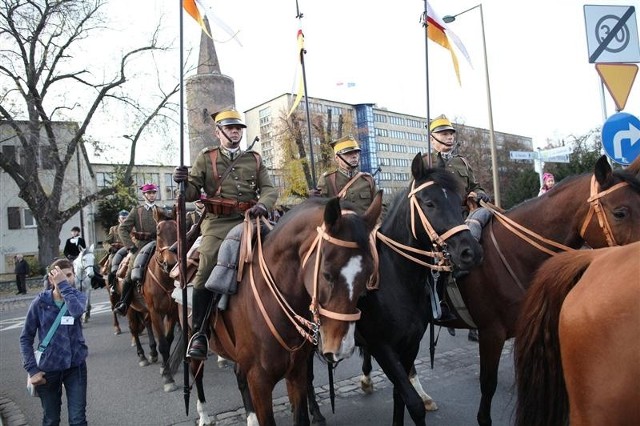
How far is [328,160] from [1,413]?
34.0m

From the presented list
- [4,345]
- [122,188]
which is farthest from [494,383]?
[122,188]

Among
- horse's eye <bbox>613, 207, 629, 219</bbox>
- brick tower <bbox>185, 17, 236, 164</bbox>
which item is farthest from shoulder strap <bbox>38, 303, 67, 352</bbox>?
brick tower <bbox>185, 17, 236, 164</bbox>

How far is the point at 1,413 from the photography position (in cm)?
601

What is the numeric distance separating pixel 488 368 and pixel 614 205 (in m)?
1.73

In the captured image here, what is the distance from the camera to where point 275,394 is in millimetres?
6145

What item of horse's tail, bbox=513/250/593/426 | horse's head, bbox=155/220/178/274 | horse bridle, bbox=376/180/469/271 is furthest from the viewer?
horse's head, bbox=155/220/178/274

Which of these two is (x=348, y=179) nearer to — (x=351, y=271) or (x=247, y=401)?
(x=247, y=401)

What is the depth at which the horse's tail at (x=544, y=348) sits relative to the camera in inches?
91.3

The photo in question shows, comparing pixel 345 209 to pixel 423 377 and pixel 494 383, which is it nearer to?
pixel 494 383

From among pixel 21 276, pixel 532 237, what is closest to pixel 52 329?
pixel 532 237

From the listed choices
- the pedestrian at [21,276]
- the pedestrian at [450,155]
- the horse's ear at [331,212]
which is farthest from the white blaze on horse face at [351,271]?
the pedestrian at [21,276]

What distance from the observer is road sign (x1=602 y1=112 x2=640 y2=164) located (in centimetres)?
527

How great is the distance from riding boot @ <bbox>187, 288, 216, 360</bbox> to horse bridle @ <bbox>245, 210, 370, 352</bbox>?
26.7 inches

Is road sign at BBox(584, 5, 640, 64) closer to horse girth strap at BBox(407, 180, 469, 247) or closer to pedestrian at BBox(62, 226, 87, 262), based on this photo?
horse girth strap at BBox(407, 180, 469, 247)
